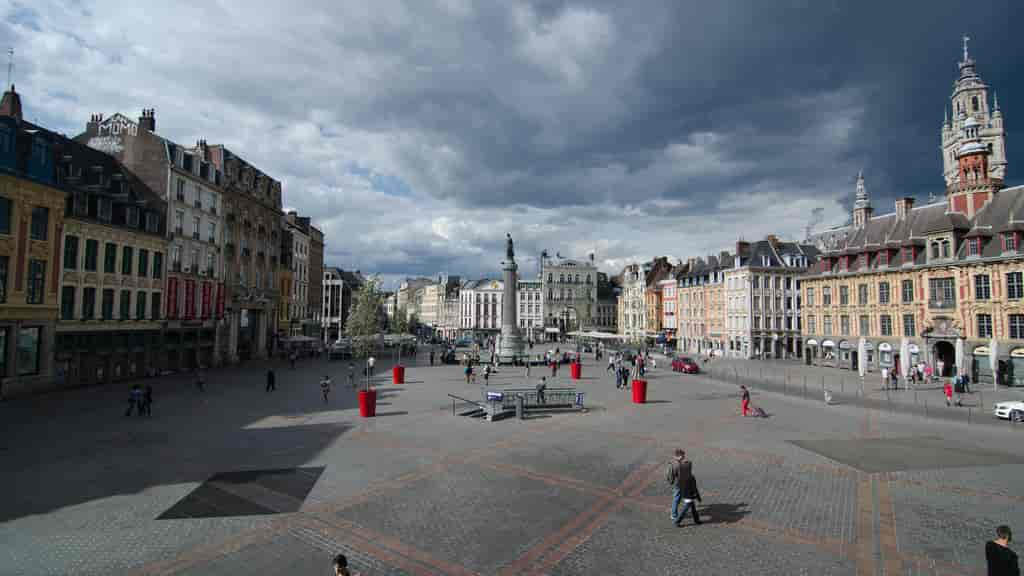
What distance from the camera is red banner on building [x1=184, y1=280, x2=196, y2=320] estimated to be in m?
41.7

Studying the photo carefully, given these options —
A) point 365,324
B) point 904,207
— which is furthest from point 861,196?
point 365,324

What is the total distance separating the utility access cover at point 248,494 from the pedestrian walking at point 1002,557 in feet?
38.4

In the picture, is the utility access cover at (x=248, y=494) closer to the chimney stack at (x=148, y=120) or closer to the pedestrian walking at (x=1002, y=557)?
the pedestrian walking at (x=1002, y=557)

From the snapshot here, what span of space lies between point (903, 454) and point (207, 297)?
4878cm

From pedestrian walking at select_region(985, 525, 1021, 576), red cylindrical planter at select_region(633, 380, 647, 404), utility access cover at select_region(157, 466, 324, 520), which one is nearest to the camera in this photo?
pedestrian walking at select_region(985, 525, 1021, 576)

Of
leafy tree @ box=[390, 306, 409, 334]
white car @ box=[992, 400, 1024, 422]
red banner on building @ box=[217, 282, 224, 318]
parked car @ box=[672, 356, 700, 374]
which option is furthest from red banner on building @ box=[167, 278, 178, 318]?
white car @ box=[992, 400, 1024, 422]

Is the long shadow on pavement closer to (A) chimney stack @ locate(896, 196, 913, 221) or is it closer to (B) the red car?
(B) the red car

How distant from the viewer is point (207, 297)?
4472 centimetres

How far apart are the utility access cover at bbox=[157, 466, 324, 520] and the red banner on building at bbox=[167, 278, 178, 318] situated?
3265 cm

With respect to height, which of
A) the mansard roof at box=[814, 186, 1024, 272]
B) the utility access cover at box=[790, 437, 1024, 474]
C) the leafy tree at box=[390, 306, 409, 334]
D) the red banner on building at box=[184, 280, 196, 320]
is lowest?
the utility access cover at box=[790, 437, 1024, 474]

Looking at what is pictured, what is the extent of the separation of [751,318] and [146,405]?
200ft

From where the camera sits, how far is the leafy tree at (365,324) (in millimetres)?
29812

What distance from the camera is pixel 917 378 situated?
120ft

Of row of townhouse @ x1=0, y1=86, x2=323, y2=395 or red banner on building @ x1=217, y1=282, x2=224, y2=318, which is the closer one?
row of townhouse @ x1=0, y1=86, x2=323, y2=395
